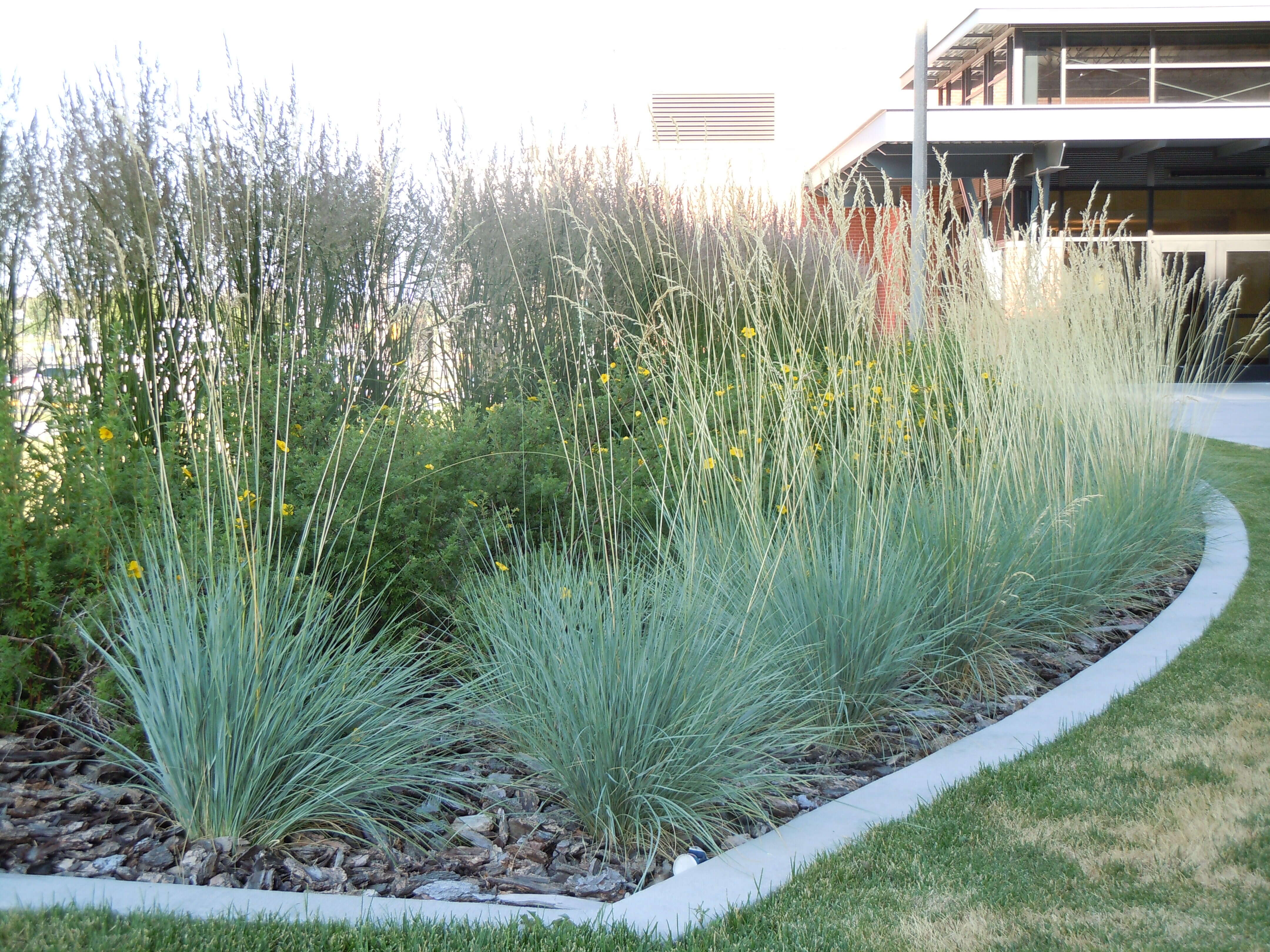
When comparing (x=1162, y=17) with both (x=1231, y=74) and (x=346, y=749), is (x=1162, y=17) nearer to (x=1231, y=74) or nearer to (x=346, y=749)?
(x=1231, y=74)

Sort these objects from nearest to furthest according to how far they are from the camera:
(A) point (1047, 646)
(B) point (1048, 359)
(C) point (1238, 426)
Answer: (A) point (1047, 646), (B) point (1048, 359), (C) point (1238, 426)

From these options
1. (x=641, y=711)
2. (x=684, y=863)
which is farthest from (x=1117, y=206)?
(x=684, y=863)

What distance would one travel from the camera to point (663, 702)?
2438 millimetres

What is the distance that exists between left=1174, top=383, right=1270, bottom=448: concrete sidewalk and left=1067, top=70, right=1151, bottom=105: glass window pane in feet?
16.9

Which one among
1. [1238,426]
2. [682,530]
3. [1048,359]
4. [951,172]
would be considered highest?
[951,172]

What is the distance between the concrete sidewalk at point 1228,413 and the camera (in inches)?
261

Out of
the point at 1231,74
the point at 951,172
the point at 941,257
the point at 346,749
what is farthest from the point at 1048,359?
the point at 1231,74

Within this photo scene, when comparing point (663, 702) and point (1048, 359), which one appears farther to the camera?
point (1048, 359)

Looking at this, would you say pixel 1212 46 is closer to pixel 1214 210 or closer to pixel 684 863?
pixel 1214 210

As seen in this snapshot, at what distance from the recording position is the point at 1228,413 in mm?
12664

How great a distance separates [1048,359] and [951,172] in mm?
13577

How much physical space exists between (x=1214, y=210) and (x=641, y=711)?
1912cm

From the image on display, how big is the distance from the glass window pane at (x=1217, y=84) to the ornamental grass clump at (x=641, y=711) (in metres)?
17.6

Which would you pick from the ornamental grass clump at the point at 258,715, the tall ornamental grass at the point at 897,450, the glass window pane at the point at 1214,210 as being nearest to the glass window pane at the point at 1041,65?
the glass window pane at the point at 1214,210
